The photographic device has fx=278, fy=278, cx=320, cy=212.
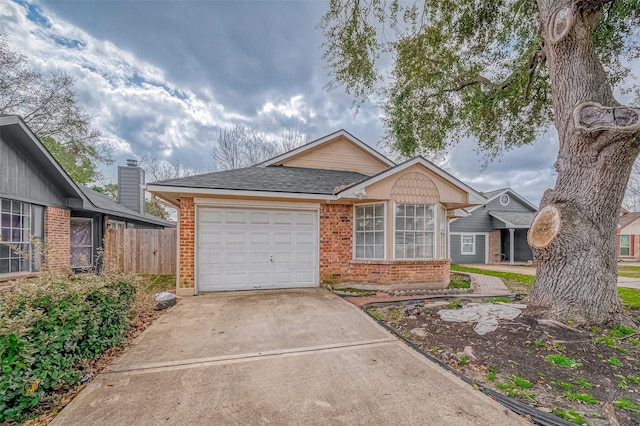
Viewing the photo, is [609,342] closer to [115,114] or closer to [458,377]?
[458,377]

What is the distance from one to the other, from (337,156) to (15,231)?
9763mm

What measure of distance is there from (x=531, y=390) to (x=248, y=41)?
1195 cm

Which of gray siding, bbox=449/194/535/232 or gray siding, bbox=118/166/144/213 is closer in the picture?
gray siding, bbox=118/166/144/213

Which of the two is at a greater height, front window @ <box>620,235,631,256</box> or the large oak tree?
the large oak tree

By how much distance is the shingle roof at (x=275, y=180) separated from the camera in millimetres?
6961

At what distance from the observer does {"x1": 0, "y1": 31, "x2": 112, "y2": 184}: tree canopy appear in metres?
14.2

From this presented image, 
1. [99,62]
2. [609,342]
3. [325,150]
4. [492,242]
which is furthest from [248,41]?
[492,242]

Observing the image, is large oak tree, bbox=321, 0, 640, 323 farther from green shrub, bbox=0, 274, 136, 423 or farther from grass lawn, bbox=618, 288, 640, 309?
green shrub, bbox=0, 274, 136, 423

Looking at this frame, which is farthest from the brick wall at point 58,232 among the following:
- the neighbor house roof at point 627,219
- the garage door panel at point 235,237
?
the neighbor house roof at point 627,219

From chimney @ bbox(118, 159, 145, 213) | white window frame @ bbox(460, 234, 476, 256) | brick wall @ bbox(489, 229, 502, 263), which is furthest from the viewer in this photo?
brick wall @ bbox(489, 229, 502, 263)

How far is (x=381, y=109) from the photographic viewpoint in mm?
9656

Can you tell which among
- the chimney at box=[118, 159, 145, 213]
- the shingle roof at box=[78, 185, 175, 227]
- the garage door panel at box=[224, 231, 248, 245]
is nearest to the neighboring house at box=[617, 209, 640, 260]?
the garage door panel at box=[224, 231, 248, 245]

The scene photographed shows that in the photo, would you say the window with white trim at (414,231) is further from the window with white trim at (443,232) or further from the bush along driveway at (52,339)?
the bush along driveway at (52,339)

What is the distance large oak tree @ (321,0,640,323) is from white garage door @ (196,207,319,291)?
4582mm
